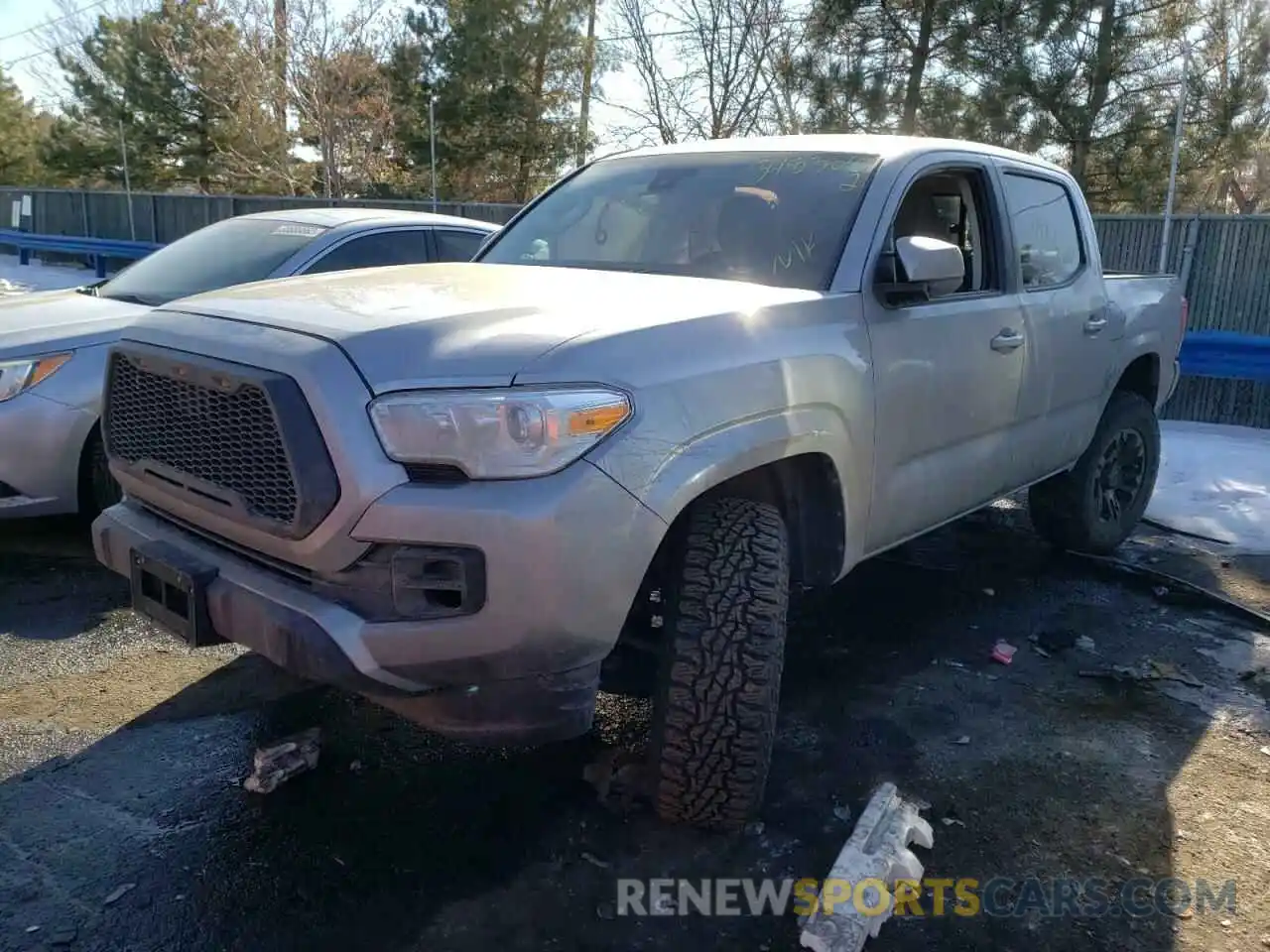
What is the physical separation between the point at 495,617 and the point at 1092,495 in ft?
12.6

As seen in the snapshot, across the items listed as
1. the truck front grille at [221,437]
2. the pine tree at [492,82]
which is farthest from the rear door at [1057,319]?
the pine tree at [492,82]

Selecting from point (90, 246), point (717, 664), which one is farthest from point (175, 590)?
point (90, 246)

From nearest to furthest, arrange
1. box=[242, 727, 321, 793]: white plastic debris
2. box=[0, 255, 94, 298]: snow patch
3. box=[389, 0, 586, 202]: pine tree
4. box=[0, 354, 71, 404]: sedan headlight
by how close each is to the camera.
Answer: box=[242, 727, 321, 793]: white plastic debris < box=[0, 354, 71, 404]: sedan headlight < box=[0, 255, 94, 298]: snow patch < box=[389, 0, 586, 202]: pine tree

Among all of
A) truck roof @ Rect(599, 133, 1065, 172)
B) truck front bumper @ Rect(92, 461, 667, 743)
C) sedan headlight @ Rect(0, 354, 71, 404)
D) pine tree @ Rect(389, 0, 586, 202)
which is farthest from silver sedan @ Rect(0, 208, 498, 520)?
pine tree @ Rect(389, 0, 586, 202)

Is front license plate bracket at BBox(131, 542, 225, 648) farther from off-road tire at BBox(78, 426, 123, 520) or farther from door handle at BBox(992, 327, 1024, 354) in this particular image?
door handle at BBox(992, 327, 1024, 354)

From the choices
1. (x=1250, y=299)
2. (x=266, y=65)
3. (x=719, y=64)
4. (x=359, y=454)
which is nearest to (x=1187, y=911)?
(x=359, y=454)

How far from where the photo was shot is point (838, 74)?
15.9 meters

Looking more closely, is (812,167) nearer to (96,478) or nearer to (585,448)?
(585,448)

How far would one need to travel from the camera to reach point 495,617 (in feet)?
7.61

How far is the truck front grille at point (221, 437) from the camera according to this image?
2.37 meters

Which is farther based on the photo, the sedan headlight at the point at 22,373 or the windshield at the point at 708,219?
the sedan headlight at the point at 22,373

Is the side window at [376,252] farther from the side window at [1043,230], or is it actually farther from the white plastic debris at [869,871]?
the white plastic debris at [869,871]

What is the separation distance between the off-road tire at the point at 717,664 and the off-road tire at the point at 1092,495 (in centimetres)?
293

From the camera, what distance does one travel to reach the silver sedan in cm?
445
